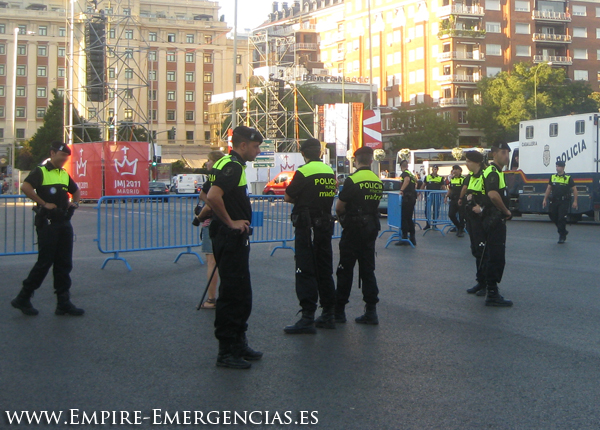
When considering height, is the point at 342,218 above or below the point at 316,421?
above

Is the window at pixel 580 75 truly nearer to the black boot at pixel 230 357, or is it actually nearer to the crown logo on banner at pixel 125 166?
the crown logo on banner at pixel 125 166

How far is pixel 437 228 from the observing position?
1917 centimetres

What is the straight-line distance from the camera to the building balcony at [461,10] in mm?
76125

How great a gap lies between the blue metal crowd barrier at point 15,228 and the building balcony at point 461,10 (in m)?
71.0

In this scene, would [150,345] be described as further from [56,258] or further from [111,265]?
[111,265]

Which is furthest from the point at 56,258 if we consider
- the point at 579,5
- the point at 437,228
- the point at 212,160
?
the point at 579,5

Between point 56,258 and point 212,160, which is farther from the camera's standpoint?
point 212,160

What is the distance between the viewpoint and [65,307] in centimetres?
756

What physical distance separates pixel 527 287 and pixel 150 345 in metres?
5.54

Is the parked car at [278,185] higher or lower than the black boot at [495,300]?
higher

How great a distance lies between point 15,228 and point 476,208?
751cm

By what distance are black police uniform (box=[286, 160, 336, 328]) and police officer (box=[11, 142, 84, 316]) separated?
2.52m

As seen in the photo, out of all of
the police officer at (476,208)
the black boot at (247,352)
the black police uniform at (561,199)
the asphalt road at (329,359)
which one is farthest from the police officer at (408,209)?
the black boot at (247,352)

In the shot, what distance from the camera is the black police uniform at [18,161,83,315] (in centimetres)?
741
